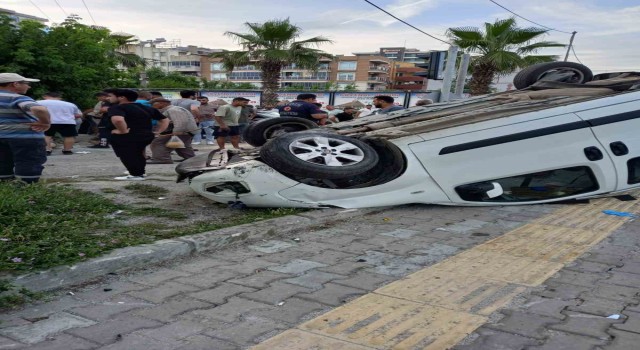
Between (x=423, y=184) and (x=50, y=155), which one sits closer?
(x=423, y=184)

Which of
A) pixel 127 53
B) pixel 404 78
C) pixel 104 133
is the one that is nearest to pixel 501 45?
pixel 104 133

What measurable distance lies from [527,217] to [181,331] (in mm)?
4023

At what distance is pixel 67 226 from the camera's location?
3.88 metres

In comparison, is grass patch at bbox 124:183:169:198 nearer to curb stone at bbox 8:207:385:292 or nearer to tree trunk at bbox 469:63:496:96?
curb stone at bbox 8:207:385:292

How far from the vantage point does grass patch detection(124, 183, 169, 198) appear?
5.93m

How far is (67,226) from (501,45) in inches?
733

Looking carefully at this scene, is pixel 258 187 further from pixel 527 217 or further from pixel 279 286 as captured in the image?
pixel 527 217

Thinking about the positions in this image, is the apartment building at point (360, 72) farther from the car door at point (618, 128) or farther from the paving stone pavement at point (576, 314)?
the paving stone pavement at point (576, 314)

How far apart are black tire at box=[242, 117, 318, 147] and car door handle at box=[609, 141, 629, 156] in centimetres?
364

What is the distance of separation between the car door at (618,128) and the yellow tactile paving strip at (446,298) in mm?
1275

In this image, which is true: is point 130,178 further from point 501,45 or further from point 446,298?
point 501,45

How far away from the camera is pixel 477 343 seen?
2424 millimetres

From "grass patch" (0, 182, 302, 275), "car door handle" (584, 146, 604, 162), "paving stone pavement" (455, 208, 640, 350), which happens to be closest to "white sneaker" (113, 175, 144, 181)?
"grass patch" (0, 182, 302, 275)

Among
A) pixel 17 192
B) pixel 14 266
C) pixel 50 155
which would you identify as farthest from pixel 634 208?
pixel 50 155
